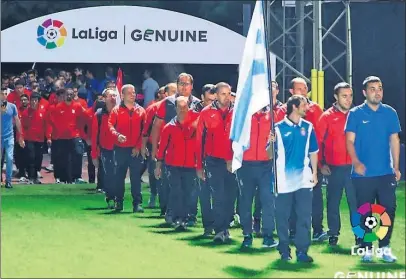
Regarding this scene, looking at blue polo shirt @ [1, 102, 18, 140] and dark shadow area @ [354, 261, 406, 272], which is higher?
blue polo shirt @ [1, 102, 18, 140]

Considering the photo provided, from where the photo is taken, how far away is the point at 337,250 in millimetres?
11547

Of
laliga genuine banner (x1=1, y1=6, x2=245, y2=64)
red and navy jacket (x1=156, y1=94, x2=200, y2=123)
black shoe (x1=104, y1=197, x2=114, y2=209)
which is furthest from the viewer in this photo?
laliga genuine banner (x1=1, y1=6, x2=245, y2=64)

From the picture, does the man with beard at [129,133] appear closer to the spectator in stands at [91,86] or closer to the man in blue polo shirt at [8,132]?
the man in blue polo shirt at [8,132]

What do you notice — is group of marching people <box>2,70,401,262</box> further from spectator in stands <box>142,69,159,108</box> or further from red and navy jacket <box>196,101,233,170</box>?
spectator in stands <box>142,69,159,108</box>

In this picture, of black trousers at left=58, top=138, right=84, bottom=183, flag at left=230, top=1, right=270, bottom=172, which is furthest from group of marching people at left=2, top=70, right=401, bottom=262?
black trousers at left=58, top=138, right=84, bottom=183

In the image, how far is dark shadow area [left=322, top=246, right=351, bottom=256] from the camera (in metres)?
11.4

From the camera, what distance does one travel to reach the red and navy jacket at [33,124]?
1892cm

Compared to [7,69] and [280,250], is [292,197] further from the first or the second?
[7,69]

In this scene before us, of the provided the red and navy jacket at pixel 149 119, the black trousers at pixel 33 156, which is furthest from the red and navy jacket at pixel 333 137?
the black trousers at pixel 33 156

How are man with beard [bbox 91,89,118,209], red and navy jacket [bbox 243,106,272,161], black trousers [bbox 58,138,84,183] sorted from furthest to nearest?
black trousers [bbox 58,138,84,183] < man with beard [bbox 91,89,118,209] < red and navy jacket [bbox 243,106,272,161]

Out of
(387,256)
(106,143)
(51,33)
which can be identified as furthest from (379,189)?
(51,33)

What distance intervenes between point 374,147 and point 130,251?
260 cm

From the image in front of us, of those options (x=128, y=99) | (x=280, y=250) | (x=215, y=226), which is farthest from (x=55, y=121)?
(x=280, y=250)

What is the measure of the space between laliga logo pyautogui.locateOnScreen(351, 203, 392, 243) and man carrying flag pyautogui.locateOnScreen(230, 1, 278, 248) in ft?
2.73
